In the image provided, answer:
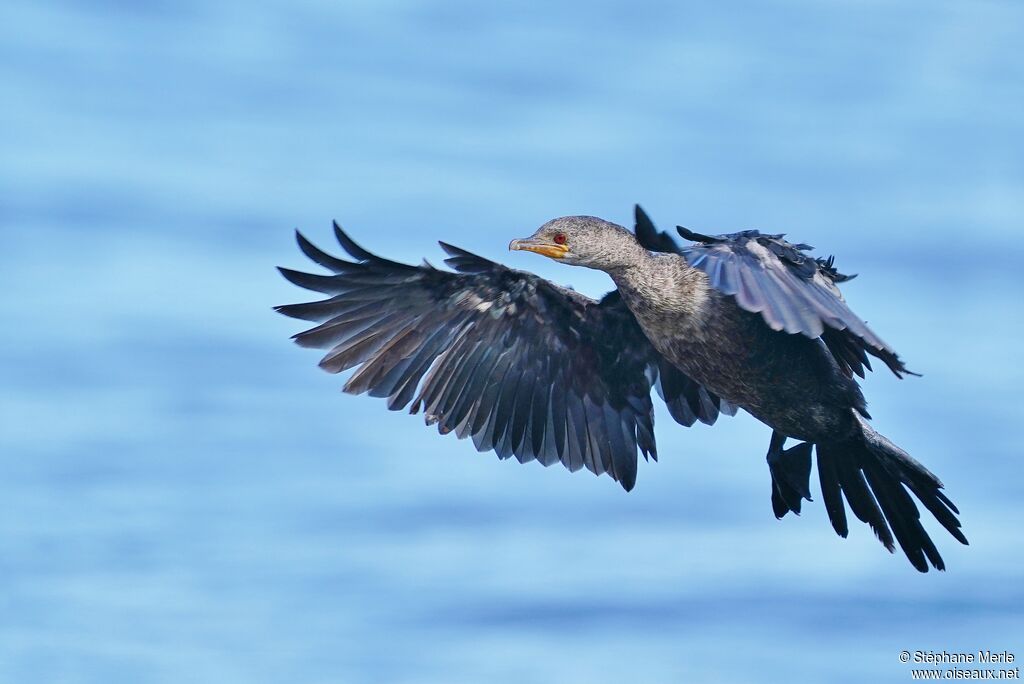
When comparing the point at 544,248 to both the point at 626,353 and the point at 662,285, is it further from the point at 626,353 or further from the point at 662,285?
the point at 626,353

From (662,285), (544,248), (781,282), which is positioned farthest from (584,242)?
(781,282)

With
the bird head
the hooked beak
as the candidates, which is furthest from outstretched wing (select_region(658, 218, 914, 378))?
the hooked beak

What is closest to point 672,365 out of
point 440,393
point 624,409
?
point 624,409

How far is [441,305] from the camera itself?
1032 centimetres

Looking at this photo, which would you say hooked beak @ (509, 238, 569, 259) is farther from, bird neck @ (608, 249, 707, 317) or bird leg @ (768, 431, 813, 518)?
bird leg @ (768, 431, 813, 518)

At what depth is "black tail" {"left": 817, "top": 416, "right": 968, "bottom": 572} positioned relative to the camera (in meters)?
9.77

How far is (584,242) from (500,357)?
117 cm

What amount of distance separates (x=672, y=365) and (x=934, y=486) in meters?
1.68

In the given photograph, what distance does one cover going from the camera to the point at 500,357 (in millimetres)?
10641

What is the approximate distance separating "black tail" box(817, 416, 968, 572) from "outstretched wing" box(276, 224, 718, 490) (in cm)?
98

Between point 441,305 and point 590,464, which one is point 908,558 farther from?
point 441,305

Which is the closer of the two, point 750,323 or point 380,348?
point 750,323

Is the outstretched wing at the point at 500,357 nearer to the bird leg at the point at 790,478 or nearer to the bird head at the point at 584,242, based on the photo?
the bird head at the point at 584,242

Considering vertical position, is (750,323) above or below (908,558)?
above
